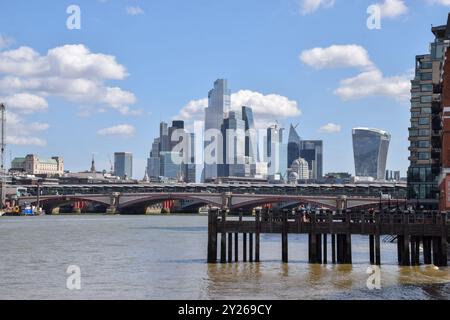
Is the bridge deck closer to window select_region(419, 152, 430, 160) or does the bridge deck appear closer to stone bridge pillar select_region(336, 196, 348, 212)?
window select_region(419, 152, 430, 160)

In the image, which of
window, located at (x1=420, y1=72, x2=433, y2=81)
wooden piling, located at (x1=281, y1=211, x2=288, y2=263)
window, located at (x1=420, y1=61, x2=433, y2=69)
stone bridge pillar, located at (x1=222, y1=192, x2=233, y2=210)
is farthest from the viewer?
stone bridge pillar, located at (x1=222, y1=192, x2=233, y2=210)

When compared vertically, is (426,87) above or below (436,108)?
above

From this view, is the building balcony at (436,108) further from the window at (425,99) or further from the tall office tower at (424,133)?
the window at (425,99)

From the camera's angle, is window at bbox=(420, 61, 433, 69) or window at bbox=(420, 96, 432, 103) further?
window at bbox=(420, 96, 432, 103)

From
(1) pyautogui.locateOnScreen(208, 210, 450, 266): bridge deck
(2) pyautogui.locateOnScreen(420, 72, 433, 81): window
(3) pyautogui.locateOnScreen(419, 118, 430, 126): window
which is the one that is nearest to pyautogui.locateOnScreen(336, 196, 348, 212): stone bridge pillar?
(3) pyautogui.locateOnScreen(419, 118, 430, 126): window

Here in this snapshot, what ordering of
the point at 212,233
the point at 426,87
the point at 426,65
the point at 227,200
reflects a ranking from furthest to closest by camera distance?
the point at 227,200
the point at 426,87
the point at 426,65
the point at 212,233

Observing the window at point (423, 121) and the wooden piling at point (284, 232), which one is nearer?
the wooden piling at point (284, 232)

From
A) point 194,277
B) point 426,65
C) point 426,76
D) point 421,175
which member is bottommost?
point 194,277

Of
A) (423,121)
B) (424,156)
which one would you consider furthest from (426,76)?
(424,156)

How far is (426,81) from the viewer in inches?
4208

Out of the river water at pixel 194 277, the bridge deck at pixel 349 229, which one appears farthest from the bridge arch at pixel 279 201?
the bridge deck at pixel 349 229

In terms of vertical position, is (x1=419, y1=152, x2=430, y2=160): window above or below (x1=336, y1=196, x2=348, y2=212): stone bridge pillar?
above

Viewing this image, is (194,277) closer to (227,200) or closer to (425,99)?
(425,99)
